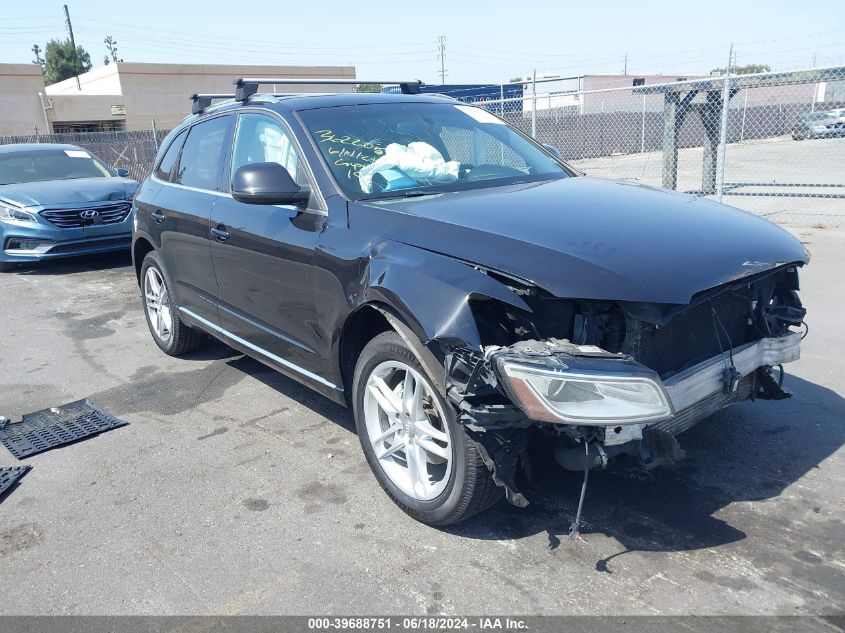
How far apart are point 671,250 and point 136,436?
325 centimetres

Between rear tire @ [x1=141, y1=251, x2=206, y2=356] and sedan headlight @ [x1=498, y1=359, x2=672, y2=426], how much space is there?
3639 millimetres

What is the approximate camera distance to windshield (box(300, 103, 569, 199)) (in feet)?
12.3

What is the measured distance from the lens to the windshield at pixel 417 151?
148 inches

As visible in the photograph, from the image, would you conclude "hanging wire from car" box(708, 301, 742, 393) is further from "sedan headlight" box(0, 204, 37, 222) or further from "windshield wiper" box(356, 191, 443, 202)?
"sedan headlight" box(0, 204, 37, 222)

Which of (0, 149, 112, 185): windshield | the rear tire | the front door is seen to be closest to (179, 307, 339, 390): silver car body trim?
the front door

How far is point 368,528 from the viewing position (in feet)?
10.6

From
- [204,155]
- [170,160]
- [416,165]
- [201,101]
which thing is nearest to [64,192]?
[170,160]

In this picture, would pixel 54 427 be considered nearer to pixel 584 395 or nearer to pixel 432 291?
pixel 432 291

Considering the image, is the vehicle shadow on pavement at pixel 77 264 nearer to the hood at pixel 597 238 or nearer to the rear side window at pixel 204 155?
the rear side window at pixel 204 155

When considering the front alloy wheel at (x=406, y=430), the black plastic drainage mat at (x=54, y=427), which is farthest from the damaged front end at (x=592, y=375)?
the black plastic drainage mat at (x=54, y=427)

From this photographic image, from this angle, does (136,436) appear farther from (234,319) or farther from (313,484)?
(313,484)

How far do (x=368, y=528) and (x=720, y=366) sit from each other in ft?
5.59

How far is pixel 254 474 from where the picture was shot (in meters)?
3.80

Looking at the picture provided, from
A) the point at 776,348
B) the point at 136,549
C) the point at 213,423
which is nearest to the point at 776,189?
the point at 776,348
